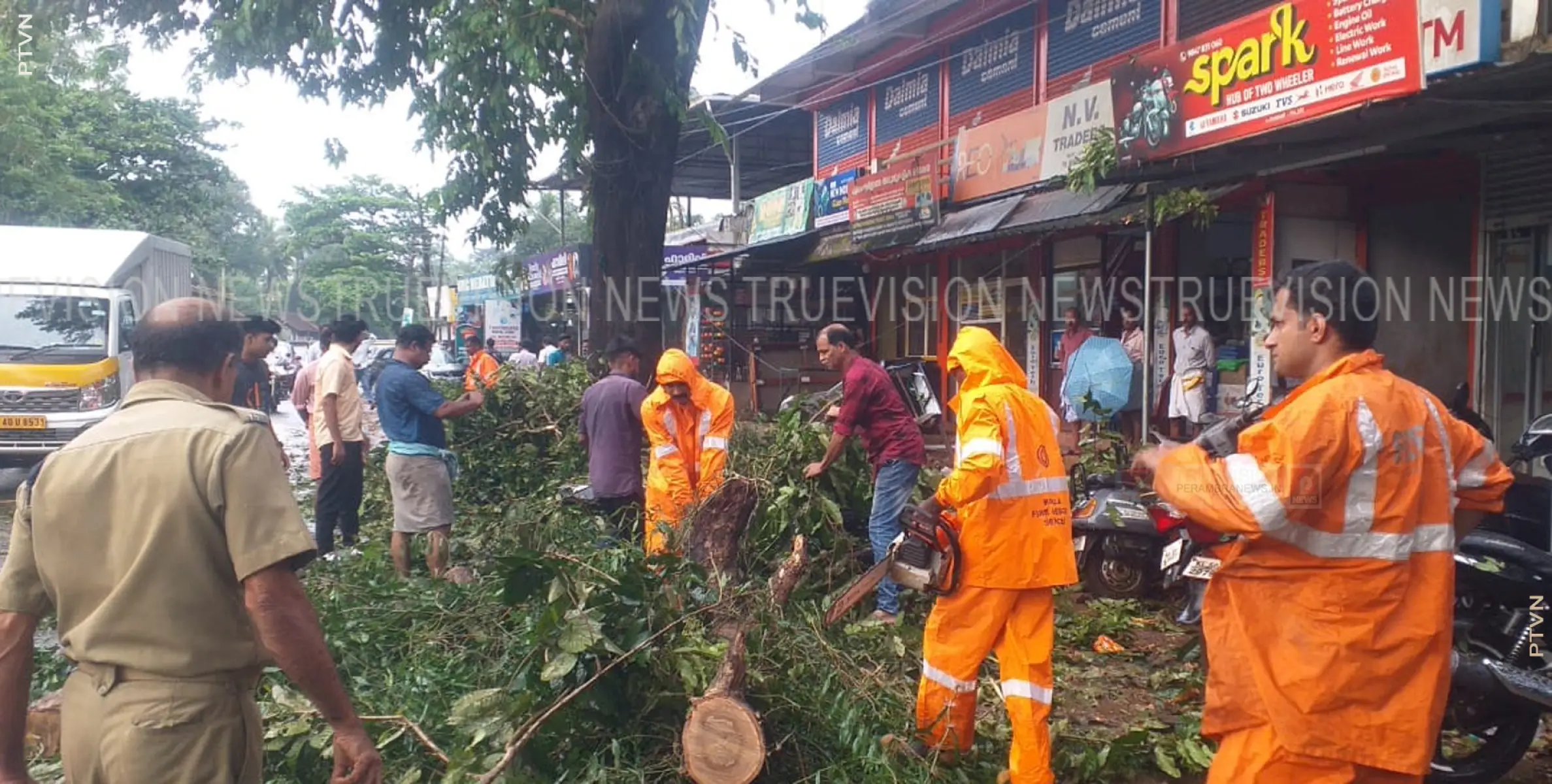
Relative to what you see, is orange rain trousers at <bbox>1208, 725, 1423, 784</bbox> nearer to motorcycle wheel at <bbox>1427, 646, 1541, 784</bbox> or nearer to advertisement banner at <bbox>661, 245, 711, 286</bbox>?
motorcycle wheel at <bbox>1427, 646, 1541, 784</bbox>

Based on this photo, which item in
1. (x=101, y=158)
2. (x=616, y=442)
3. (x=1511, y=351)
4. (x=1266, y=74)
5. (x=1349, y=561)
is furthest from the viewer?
(x=101, y=158)

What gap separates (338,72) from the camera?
8672 mm

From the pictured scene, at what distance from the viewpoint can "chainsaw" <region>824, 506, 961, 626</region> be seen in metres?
3.72

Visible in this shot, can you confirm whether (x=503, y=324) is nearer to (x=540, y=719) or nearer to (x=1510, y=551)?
(x=540, y=719)

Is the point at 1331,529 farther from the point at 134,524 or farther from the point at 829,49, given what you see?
the point at 829,49

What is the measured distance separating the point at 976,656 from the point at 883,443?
217 centimetres

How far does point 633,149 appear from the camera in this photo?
7.67 m

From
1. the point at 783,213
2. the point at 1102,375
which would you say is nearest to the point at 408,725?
the point at 1102,375

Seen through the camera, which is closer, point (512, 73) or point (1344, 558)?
point (1344, 558)

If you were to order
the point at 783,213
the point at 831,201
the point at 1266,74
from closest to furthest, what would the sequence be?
the point at 1266,74 → the point at 831,201 → the point at 783,213

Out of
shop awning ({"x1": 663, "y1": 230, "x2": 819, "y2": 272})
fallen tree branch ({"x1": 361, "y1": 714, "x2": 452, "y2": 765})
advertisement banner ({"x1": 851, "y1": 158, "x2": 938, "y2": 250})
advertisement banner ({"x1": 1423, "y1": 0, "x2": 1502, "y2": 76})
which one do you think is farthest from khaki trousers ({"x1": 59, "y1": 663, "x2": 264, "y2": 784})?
shop awning ({"x1": 663, "y1": 230, "x2": 819, "y2": 272})

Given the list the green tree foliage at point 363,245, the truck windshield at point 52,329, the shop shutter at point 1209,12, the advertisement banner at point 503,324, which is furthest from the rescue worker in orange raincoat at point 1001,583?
the green tree foliage at point 363,245

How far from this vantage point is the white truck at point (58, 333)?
10523 mm

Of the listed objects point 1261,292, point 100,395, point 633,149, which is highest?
point 633,149
